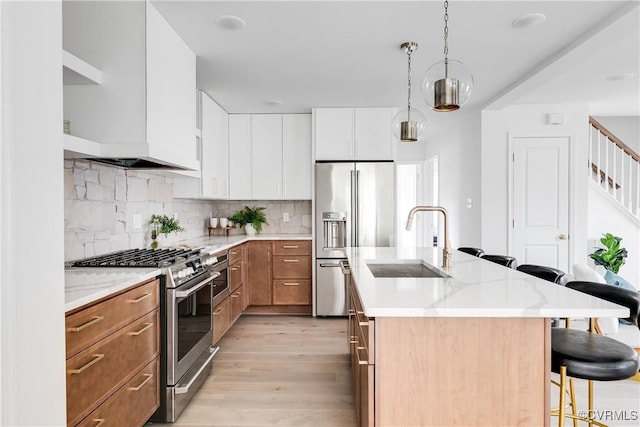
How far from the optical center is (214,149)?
4.28 m

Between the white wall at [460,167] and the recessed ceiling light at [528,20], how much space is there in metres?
2.23

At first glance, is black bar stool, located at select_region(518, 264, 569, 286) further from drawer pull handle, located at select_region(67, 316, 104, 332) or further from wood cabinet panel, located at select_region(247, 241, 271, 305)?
wood cabinet panel, located at select_region(247, 241, 271, 305)

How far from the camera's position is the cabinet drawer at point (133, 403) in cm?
166

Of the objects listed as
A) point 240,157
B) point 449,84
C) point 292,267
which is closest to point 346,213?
point 292,267

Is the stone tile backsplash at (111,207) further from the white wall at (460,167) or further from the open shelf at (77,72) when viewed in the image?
the white wall at (460,167)

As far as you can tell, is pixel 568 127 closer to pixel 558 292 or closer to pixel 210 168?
pixel 558 292

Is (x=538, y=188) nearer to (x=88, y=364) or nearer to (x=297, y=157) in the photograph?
(x=297, y=157)

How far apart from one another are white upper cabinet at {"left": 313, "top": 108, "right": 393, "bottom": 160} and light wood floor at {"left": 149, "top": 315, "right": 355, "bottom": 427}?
6.71 ft

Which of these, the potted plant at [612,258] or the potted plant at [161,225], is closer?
the potted plant at [161,225]

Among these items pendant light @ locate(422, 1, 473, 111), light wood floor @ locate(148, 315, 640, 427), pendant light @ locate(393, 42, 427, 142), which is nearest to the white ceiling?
pendant light @ locate(393, 42, 427, 142)

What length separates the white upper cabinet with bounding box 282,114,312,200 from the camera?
481 centimetres

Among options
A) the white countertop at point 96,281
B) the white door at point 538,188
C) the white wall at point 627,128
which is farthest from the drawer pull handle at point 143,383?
the white wall at point 627,128

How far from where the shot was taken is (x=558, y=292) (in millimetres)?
1533

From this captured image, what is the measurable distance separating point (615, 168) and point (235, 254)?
203 inches
